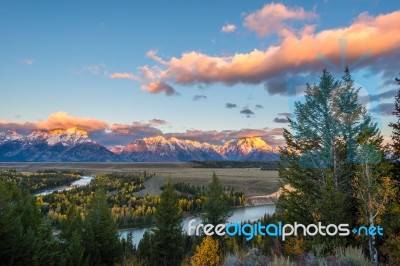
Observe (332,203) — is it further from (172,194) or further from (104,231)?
(104,231)

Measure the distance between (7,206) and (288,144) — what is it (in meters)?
33.6

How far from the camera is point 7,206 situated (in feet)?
136

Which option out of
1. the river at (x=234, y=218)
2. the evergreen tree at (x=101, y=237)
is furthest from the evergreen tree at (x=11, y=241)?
the river at (x=234, y=218)

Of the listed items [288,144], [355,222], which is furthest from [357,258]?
[288,144]

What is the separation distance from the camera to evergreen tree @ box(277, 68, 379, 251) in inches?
1206

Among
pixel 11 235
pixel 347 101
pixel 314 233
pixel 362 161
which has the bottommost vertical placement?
pixel 11 235

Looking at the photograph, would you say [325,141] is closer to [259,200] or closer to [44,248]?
[44,248]

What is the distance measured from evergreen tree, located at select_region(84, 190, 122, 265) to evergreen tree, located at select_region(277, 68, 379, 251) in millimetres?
31217

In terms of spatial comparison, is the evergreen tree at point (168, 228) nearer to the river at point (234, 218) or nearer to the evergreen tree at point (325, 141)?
the evergreen tree at point (325, 141)

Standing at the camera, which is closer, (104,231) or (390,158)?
(390,158)

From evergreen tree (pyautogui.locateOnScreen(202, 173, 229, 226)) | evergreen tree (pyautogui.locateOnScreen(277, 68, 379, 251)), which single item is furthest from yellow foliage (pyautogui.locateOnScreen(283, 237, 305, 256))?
evergreen tree (pyautogui.locateOnScreen(202, 173, 229, 226))

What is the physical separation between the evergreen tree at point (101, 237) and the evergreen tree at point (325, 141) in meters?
31.2

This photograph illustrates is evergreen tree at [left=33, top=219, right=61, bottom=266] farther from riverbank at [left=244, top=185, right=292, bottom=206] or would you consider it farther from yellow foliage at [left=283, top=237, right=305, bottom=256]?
riverbank at [left=244, top=185, right=292, bottom=206]

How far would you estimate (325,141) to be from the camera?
31.7m
